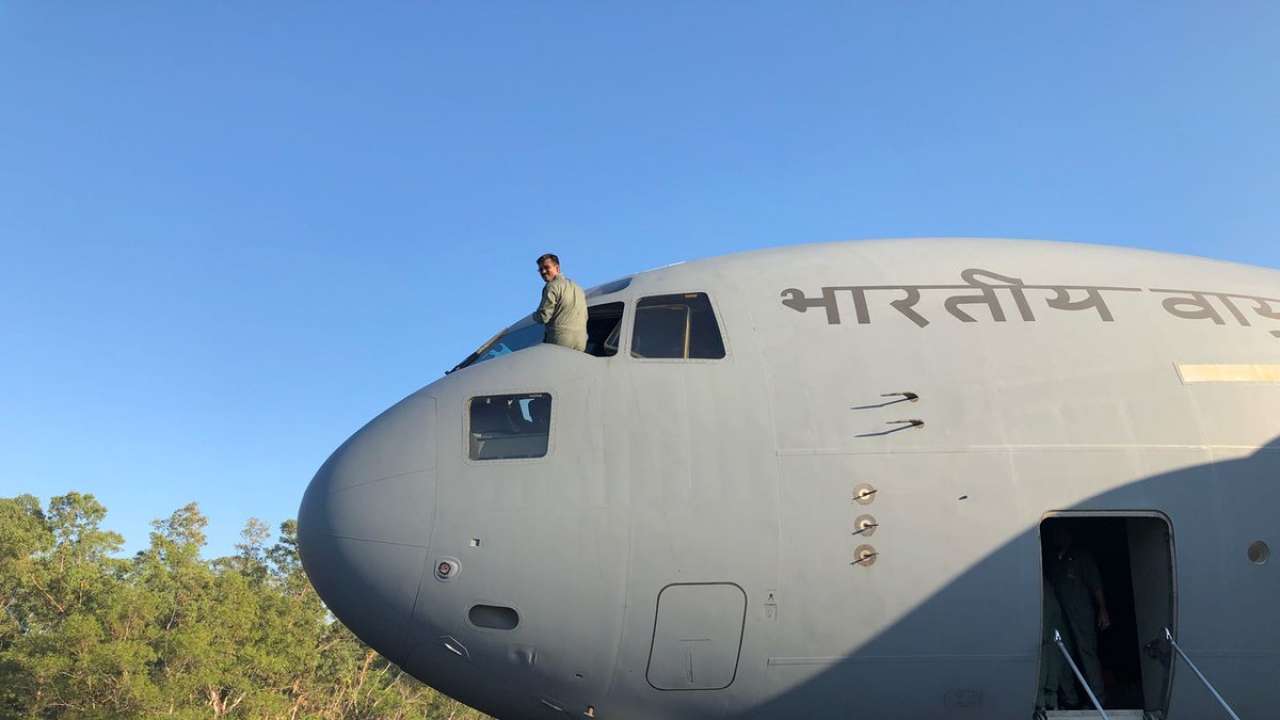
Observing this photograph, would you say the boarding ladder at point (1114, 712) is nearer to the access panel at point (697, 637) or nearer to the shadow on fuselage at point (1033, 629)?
the shadow on fuselage at point (1033, 629)

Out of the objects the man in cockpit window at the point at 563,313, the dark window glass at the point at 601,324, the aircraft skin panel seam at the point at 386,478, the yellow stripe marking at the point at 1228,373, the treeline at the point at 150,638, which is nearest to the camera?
the aircraft skin panel seam at the point at 386,478

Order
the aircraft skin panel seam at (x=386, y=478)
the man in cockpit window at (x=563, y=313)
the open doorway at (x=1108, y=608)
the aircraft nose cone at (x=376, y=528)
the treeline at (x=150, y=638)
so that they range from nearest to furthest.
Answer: the aircraft nose cone at (x=376, y=528)
the aircraft skin panel seam at (x=386, y=478)
the open doorway at (x=1108, y=608)
the man in cockpit window at (x=563, y=313)
the treeline at (x=150, y=638)

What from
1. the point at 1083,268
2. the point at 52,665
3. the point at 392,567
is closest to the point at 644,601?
the point at 392,567

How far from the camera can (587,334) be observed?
7633 millimetres

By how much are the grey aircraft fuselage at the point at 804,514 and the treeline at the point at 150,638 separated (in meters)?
38.5

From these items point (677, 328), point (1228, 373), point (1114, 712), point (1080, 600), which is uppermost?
point (677, 328)

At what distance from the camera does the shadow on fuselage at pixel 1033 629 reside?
20.9 ft

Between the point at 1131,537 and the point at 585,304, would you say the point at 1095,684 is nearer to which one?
the point at 1131,537

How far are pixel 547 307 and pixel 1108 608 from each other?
5205 mm

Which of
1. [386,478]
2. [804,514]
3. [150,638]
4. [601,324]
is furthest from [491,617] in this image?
[150,638]

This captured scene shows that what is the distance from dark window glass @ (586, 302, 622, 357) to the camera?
A: 7484 mm

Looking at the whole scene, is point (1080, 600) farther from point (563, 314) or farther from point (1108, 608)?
point (563, 314)

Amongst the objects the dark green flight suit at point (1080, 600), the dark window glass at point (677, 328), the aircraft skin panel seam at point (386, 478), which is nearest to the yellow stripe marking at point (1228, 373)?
the dark green flight suit at point (1080, 600)

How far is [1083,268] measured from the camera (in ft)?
25.8
